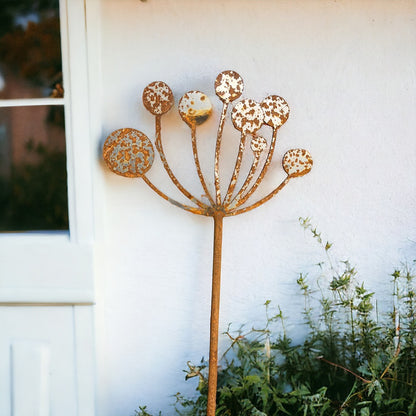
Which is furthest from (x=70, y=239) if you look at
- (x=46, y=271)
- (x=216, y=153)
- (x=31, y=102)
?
(x=216, y=153)

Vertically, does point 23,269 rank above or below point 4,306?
above

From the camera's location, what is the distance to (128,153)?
1.74m

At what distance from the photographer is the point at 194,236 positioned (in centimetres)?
189

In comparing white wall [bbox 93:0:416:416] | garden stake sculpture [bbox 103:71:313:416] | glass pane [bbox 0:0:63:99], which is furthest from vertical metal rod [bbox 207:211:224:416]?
glass pane [bbox 0:0:63:99]

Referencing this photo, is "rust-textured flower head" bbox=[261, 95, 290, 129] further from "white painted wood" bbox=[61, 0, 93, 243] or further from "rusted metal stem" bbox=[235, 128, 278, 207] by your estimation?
"white painted wood" bbox=[61, 0, 93, 243]

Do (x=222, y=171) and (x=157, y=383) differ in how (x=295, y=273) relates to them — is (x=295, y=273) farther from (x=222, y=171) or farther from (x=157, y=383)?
(x=157, y=383)

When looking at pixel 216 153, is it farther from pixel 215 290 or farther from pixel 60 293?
pixel 60 293

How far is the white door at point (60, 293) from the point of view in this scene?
69.4 inches

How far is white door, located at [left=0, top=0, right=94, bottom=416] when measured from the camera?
1.76m

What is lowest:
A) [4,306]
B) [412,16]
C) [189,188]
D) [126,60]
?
[4,306]

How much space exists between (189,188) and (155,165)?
0.55 ft

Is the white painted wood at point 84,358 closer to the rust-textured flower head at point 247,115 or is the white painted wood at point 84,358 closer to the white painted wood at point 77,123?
the white painted wood at point 77,123

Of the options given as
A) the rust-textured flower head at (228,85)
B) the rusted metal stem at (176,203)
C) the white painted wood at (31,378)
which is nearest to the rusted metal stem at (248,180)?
the rusted metal stem at (176,203)

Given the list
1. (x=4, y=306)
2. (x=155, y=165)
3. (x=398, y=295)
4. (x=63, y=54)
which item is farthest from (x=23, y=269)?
(x=398, y=295)
